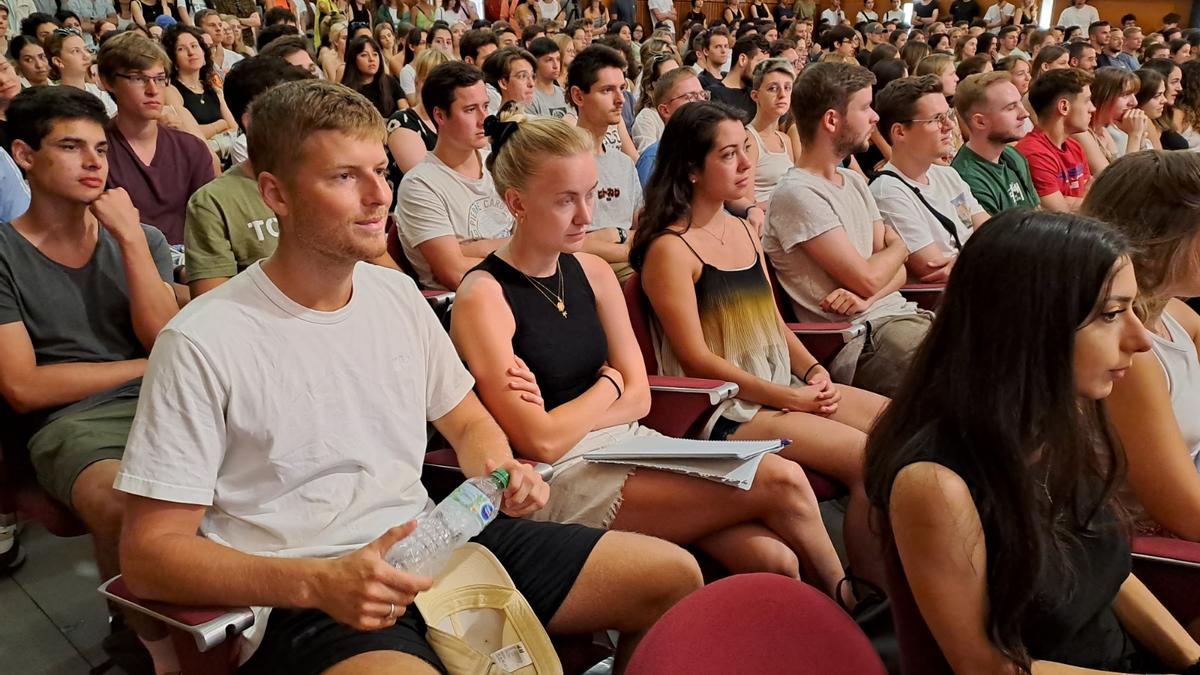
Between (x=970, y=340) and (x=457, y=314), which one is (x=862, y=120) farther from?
(x=970, y=340)

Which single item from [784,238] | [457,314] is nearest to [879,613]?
[457,314]

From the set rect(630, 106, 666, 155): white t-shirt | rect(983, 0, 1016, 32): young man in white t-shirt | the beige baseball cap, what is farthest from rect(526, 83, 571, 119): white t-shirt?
rect(983, 0, 1016, 32): young man in white t-shirt

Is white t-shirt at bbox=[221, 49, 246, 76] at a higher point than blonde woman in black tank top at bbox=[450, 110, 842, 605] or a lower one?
higher

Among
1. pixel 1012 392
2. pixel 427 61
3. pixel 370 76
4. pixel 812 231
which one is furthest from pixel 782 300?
pixel 370 76

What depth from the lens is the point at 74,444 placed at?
6.07 ft

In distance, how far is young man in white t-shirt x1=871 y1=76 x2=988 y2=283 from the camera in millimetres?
3041

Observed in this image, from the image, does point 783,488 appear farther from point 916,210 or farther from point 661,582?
point 916,210

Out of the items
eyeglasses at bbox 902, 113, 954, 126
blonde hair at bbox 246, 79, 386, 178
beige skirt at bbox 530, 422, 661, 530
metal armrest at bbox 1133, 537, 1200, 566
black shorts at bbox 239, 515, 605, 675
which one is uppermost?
blonde hair at bbox 246, 79, 386, 178

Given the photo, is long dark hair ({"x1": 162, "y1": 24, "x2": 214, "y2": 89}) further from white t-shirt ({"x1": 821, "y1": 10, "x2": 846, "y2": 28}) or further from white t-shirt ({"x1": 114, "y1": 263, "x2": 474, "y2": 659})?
white t-shirt ({"x1": 821, "y1": 10, "x2": 846, "y2": 28})

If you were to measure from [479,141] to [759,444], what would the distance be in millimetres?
1742

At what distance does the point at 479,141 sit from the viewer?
3.11 meters

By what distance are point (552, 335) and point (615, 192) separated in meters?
1.80

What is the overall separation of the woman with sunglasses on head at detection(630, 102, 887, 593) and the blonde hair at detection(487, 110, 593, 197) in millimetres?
425

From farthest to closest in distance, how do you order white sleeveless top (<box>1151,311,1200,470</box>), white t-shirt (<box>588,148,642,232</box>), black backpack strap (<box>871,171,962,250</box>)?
white t-shirt (<box>588,148,642,232</box>) < black backpack strap (<box>871,171,962,250</box>) < white sleeveless top (<box>1151,311,1200,470</box>)
